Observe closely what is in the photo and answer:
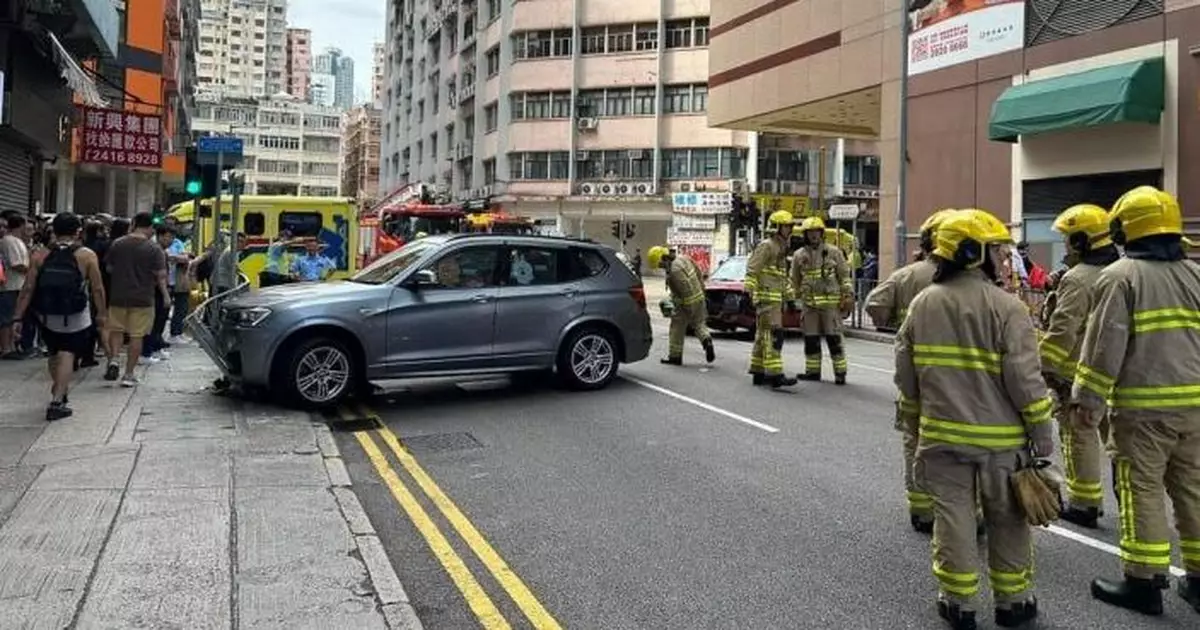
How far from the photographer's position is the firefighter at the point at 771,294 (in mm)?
11133

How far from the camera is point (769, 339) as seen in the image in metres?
11.3

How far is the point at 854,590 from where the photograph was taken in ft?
16.2

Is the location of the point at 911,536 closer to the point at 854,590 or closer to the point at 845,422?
the point at 854,590

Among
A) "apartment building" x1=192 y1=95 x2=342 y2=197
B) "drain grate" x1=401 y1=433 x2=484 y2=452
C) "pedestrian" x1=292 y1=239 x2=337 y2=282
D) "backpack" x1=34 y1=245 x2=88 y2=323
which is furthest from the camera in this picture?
"apartment building" x1=192 y1=95 x2=342 y2=197

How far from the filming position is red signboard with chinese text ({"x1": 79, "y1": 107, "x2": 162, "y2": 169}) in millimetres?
24094

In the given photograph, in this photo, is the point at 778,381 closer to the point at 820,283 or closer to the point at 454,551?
the point at 820,283

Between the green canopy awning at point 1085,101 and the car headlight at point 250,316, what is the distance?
14350mm

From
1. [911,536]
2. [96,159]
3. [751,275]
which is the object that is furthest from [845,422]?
[96,159]

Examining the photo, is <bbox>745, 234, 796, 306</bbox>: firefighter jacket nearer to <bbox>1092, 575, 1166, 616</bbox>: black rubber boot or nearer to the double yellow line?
the double yellow line

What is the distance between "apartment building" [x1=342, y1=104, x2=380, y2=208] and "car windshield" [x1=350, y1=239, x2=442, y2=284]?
114 metres

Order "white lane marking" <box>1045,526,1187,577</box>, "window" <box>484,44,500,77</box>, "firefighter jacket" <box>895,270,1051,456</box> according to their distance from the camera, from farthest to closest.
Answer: "window" <box>484,44,500,77</box> < "white lane marking" <box>1045,526,1187,577</box> < "firefighter jacket" <box>895,270,1051,456</box>

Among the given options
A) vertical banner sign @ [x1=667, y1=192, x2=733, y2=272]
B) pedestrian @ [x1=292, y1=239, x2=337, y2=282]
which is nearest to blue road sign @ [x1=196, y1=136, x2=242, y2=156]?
pedestrian @ [x1=292, y1=239, x2=337, y2=282]

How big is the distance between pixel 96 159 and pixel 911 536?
77.0ft

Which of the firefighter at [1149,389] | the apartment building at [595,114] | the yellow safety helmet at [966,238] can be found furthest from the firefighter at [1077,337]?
the apartment building at [595,114]
